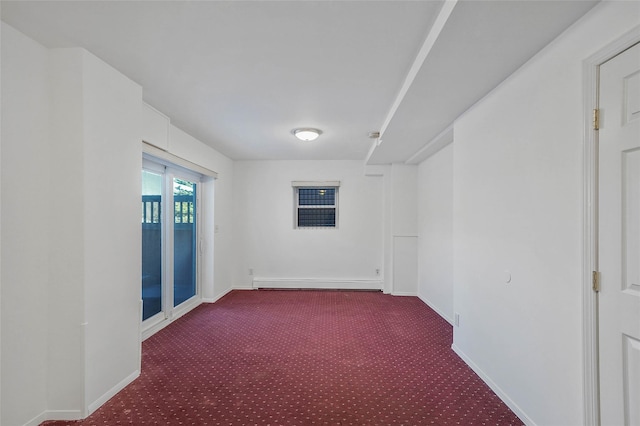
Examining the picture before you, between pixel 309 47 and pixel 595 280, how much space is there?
2142mm

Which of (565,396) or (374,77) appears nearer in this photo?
(565,396)

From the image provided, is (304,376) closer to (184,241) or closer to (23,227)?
(23,227)

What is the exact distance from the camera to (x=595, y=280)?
1.48 m

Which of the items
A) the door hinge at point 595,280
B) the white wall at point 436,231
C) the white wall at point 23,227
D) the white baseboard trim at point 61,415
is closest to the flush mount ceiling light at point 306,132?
the white wall at point 436,231

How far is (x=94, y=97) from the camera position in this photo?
2105mm

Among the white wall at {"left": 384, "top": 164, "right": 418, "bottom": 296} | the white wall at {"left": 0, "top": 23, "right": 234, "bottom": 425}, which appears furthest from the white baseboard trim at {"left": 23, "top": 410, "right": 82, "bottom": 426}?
the white wall at {"left": 384, "top": 164, "right": 418, "bottom": 296}

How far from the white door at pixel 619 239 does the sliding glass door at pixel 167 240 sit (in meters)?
3.97

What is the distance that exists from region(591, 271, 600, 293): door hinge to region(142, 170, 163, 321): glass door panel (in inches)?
156

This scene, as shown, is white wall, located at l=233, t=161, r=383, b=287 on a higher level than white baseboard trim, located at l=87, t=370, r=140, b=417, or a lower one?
higher

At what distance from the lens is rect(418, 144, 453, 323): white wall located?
157 inches

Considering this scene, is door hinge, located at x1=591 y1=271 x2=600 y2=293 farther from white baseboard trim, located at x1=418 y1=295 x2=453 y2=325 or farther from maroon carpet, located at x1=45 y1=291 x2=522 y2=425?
white baseboard trim, located at x1=418 y1=295 x2=453 y2=325

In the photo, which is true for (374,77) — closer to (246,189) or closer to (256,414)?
(256,414)

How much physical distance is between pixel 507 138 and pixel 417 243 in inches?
134

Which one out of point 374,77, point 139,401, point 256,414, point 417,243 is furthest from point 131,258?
point 417,243
